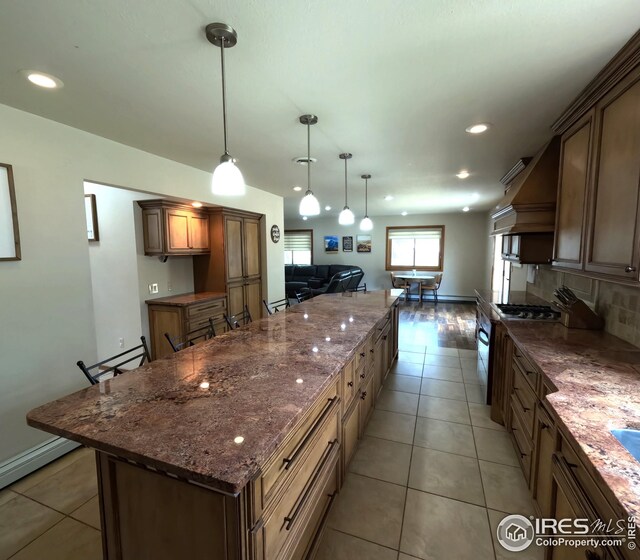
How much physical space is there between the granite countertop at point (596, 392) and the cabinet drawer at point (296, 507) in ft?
3.22

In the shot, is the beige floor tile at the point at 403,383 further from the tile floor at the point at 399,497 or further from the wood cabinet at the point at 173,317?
the wood cabinet at the point at 173,317

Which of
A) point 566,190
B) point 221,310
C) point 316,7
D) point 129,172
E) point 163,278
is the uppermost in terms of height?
point 316,7

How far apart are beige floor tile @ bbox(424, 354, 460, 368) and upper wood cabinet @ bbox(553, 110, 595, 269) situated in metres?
1.99

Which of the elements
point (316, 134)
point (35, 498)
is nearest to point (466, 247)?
point (316, 134)

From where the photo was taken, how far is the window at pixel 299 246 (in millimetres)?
9625

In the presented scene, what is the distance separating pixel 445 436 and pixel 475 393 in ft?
2.96

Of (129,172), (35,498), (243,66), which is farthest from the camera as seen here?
(129,172)

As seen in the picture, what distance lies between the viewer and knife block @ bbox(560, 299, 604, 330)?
2193mm

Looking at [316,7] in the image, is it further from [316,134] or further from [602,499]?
[602,499]

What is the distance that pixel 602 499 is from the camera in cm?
93

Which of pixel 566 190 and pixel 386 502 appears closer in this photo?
pixel 386 502

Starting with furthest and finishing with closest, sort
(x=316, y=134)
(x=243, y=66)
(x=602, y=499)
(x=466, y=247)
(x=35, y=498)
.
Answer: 1. (x=466, y=247)
2. (x=316, y=134)
3. (x=35, y=498)
4. (x=243, y=66)
5. (x=602, y=499)

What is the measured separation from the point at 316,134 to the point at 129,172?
5.55 feet

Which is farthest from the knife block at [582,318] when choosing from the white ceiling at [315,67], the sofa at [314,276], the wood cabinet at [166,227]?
the sofa at [314,276]
